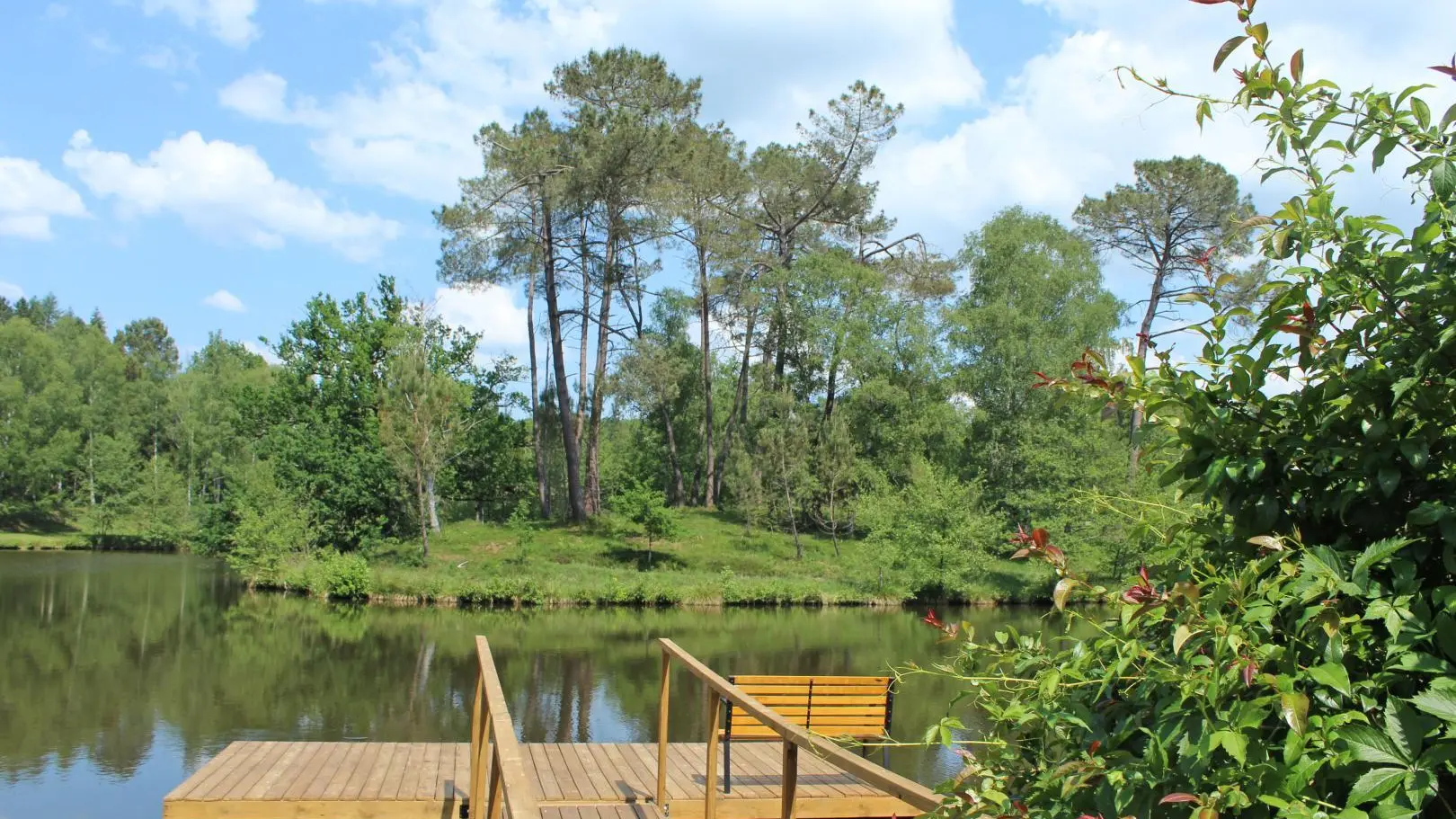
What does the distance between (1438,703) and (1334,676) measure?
0.12 meters

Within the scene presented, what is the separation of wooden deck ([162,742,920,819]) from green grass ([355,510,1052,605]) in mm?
18158

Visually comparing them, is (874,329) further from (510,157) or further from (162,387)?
(162,387)

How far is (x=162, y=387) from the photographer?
Result: 6003cm

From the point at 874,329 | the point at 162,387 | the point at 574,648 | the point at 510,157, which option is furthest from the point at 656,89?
the point at 162,387

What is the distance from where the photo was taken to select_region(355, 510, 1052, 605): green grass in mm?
26109

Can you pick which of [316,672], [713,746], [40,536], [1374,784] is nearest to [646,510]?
[316,672]

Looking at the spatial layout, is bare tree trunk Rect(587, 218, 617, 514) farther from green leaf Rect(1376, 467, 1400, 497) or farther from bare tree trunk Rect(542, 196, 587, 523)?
green leaf Rect(1376, 467, 1400, 497)

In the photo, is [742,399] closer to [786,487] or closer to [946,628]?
[786,487]

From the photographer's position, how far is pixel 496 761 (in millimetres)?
4535

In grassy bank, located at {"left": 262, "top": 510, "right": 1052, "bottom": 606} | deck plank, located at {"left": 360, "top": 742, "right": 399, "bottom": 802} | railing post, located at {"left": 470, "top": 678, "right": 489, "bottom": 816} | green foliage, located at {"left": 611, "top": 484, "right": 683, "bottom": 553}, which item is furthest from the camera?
green foliage, located at {"left": 611, "top": 484, "right": 683, "bottom": 553}

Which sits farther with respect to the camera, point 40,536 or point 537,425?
point 40,536

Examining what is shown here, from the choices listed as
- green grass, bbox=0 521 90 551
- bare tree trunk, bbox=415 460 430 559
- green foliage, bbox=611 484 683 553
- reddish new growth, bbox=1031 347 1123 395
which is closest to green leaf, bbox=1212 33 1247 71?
reddish new growth, bbox=1031 347 1123 395

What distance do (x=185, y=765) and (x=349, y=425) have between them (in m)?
22.6

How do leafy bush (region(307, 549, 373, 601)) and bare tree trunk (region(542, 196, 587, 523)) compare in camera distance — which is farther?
bare tree trunk (region(542, 196, 587, 523))
